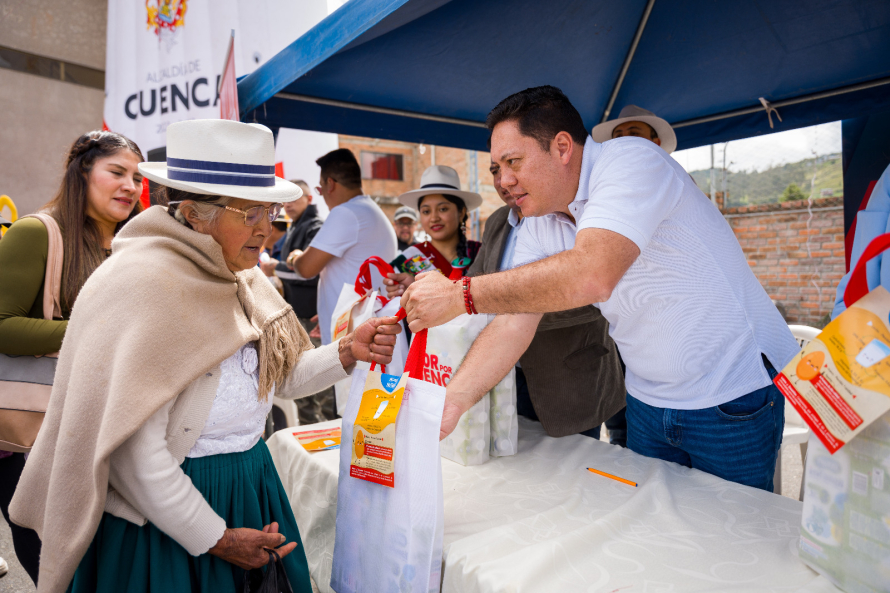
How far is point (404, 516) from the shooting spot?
1.08 metres

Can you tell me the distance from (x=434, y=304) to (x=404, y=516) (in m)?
0.48

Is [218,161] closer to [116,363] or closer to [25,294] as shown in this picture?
[116,363]

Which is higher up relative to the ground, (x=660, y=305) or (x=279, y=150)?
(x=279, y=150)

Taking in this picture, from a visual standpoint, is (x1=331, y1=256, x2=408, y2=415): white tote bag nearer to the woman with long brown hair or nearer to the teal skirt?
the teal skirt

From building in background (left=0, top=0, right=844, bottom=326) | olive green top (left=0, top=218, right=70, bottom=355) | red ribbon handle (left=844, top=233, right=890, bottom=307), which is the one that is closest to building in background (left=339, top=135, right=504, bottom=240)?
building in background (left=0, top=0, right=844, bottom=326)

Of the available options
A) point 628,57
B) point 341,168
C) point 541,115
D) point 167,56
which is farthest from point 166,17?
point 541,115

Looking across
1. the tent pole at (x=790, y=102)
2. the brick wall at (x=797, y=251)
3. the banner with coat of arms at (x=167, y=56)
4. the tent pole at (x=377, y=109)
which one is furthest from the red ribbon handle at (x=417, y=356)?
the brick wall at (x=797, y=251)

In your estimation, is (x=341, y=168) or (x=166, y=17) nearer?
(x=341, y=168)

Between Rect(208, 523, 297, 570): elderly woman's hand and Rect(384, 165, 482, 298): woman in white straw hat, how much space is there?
5.76ft

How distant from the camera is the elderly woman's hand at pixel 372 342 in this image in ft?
4.58

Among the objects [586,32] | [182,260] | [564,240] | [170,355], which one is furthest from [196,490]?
[586,32]

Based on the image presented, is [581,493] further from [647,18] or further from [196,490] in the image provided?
[647,18]

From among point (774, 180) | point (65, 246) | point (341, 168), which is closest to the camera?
point (65, 246)

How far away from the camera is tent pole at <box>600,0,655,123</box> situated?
2555mm
